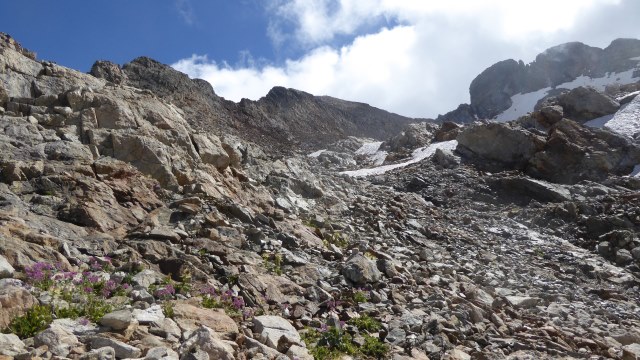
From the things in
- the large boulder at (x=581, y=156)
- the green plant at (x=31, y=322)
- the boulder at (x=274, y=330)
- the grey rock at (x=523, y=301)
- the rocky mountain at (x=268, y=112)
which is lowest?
the grey rock at (x=523, y=301)

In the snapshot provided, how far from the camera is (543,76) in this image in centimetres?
12312

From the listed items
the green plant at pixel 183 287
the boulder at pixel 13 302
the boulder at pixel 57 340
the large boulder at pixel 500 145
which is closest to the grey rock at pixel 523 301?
the green plant at pixel 183 287

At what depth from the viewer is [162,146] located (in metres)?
15.3

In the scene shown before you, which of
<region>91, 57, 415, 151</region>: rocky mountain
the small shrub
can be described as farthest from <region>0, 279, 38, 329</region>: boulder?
<region>91, 57, 415, 151</region>: rocky mountain

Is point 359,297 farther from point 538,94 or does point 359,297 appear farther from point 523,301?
point 538,94

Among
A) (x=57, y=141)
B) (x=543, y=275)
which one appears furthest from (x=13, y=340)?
(x=543, y=275)

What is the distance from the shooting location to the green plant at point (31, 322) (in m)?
6.16

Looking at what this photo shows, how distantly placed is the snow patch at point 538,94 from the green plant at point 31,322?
112803 millimetres

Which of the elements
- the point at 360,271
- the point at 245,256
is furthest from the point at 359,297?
the point at 245,256

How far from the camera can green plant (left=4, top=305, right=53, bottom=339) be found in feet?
20.2

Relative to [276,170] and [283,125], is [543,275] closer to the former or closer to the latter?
[276,170]

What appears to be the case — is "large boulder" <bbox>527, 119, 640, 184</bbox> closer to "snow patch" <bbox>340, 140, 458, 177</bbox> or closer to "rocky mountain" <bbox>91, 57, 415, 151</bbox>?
"snow patch" <bbox>340, 140, 458, 177</bbox>

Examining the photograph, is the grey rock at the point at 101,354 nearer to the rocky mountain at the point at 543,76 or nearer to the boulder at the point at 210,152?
the boulder at the point at 210,152

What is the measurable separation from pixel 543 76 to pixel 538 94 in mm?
6859
